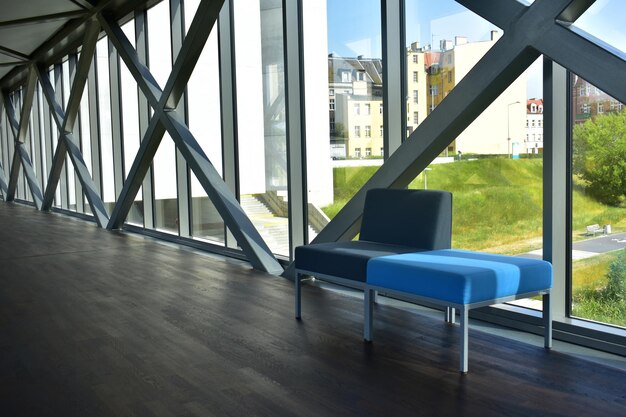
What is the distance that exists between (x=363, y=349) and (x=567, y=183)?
5.66 ft

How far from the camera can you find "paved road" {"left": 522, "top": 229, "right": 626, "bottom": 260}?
406 cm

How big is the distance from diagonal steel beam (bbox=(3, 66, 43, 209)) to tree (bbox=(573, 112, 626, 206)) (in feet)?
50.1

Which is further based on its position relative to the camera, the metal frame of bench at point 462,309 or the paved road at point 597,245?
the paved road at point 597,245

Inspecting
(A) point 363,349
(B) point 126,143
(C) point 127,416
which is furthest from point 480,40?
(B) point 126,143

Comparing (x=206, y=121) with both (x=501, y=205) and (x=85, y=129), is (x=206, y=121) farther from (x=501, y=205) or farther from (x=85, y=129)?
(x=85, y=129)

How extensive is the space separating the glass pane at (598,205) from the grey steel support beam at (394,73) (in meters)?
1.62

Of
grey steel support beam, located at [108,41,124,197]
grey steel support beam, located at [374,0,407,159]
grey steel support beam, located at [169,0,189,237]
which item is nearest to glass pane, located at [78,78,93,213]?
grey steel support beam, located at [108,41,124,197]

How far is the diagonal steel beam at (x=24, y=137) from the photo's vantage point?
56.4 ft

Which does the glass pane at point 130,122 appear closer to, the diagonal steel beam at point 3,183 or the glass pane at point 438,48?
the glass pane at point 438,48

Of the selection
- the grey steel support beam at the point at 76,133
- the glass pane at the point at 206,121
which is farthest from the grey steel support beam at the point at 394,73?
the grey steel support beam at the point at 76,133

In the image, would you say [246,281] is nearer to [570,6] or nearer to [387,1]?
[387,1]

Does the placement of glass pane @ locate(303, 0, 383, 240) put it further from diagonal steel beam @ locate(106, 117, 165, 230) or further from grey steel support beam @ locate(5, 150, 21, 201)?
grey steel support beam @ locate(5, 150, 21, 201)

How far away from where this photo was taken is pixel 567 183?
14.1ft

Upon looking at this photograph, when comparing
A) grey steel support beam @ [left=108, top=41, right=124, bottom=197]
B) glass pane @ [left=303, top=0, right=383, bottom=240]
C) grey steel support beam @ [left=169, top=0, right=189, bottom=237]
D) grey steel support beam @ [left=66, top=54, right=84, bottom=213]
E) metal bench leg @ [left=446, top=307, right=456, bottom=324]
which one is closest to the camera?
metal bench leg @ [left=446, top=307, right=456, bottom=324]
